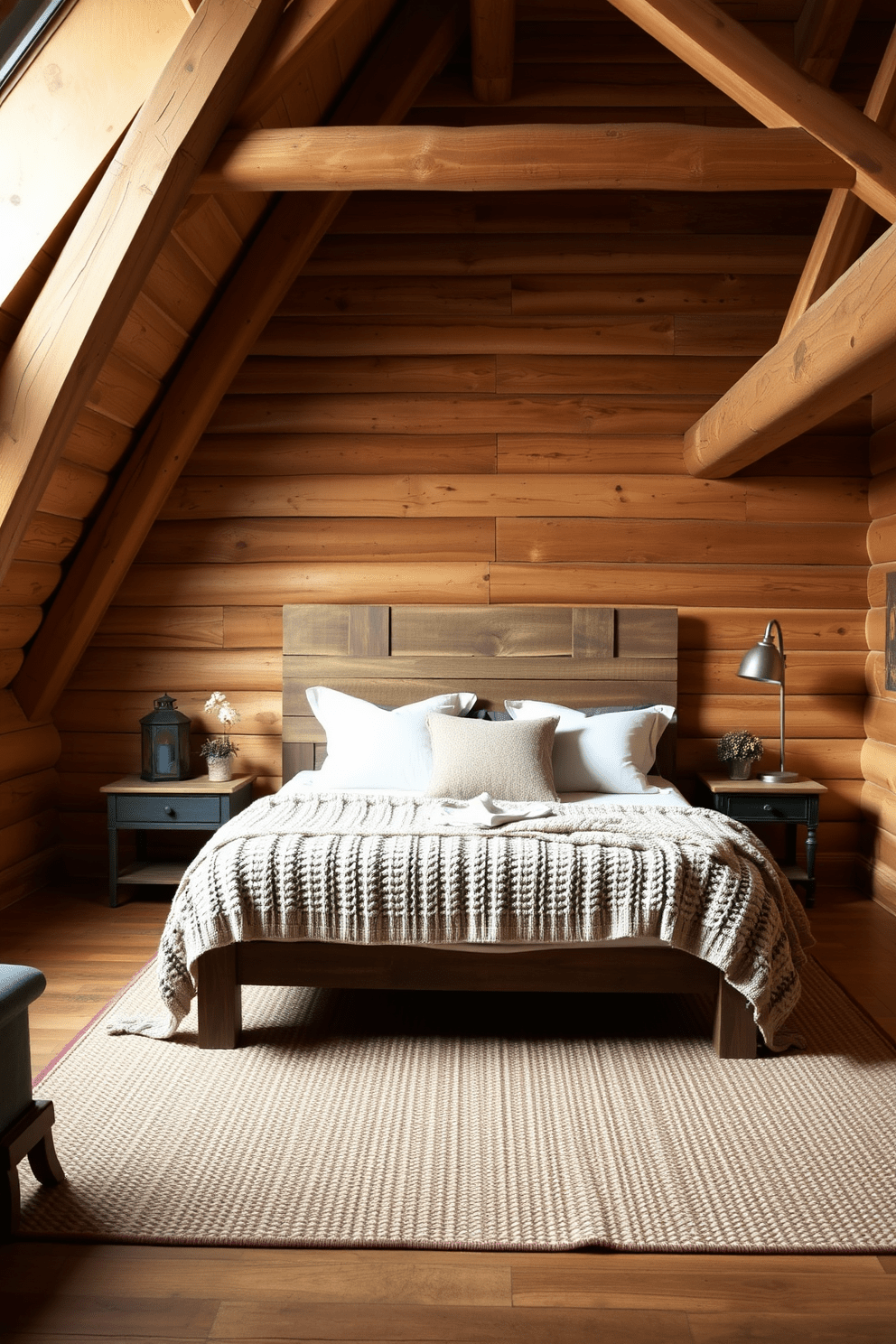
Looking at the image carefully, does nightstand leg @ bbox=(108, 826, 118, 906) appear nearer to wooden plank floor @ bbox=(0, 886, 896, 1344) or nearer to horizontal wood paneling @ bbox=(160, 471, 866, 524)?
horizontal wood paneling @ bbox=(160, 471, 866, 524)

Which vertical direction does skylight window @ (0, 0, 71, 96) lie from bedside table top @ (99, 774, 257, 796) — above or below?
above

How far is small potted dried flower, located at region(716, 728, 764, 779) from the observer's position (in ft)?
14.1

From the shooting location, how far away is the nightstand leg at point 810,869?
13.7 feet

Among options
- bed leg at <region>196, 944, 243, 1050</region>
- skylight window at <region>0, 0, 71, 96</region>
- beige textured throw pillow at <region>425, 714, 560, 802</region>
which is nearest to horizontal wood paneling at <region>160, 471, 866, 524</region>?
beige textured throw pillow at <region>425, 714, 560, 802</region>

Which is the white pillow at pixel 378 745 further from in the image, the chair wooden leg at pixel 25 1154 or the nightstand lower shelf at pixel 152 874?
the chair wooden leg at pixel 25 1154

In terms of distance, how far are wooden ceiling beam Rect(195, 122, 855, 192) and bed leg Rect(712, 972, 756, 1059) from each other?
2.16 m

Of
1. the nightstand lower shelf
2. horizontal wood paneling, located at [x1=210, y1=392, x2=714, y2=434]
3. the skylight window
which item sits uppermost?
the skylight window

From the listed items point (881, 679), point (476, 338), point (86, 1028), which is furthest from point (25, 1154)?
point (881, 679)

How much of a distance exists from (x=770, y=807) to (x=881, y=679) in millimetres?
793

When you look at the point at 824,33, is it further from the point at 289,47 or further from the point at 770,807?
the point at 770,807

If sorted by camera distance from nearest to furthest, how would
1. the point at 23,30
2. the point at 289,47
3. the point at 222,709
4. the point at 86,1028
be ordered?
the point at 23,30
the point at 289,47
the point at 86,1028
the point at 222,709

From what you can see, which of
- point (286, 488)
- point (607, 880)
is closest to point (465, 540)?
point (286, 488)

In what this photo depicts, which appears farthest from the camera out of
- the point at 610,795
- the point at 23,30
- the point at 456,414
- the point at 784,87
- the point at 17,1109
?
the point at 456,414

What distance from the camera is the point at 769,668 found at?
418 cm
